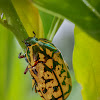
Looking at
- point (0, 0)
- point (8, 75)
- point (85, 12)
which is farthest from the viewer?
point (8, 75)

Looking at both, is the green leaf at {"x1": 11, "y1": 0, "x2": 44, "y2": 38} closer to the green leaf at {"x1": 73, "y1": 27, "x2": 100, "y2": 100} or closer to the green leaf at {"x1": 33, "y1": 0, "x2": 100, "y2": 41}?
the green leaf at {"x1": 73, "y1": 27, "x2": 100, "y2": 100}

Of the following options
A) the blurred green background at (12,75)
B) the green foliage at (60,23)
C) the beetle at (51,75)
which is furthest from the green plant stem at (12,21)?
the blurred green background at (12,75)

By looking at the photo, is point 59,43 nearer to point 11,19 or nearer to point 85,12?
point 11,19

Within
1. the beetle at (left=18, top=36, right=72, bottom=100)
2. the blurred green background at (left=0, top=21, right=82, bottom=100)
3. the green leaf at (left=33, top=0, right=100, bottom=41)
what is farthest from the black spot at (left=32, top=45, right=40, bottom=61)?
the green leaf at (left=33, top=0, right=100, bottom=41)

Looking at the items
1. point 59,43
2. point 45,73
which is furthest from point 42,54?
point 59,43

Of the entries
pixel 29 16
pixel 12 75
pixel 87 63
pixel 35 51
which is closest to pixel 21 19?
pixel 29 16

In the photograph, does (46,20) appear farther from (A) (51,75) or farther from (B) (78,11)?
(B) (78,11)
